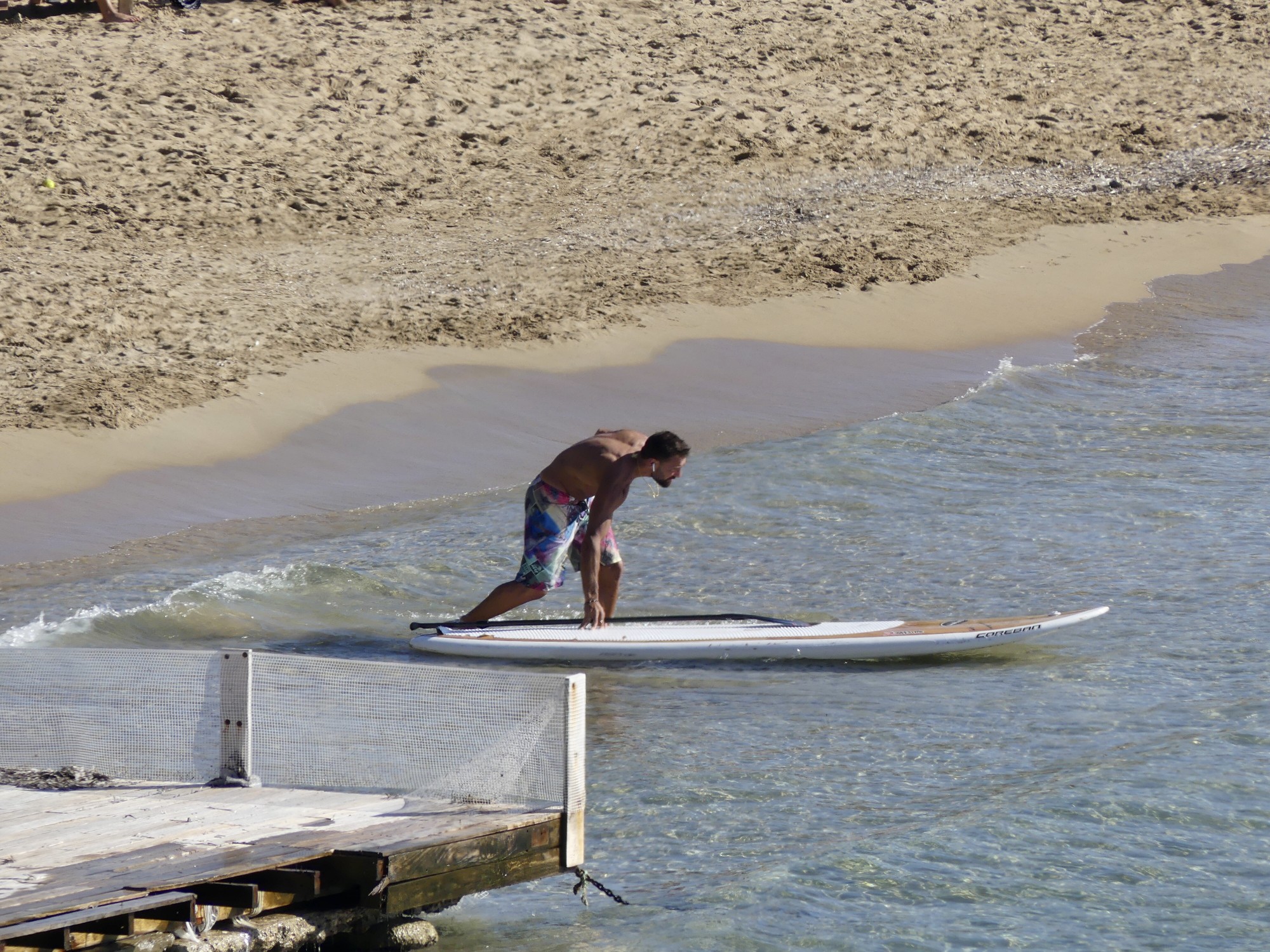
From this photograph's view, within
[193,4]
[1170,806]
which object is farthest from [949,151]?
[1170,806]

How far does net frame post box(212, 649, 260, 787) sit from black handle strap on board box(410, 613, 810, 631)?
3125 millimetres

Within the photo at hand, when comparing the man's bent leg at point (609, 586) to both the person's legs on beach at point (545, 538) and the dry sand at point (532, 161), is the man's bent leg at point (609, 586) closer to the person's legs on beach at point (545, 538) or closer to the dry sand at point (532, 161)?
the person's legs on beach at point (545, 538)

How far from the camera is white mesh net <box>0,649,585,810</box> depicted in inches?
197

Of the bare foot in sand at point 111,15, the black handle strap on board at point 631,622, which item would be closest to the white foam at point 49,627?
the black handle strap on board at point 631,622

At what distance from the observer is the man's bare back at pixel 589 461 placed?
7.99 m

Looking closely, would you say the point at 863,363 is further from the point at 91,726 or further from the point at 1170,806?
the point at 91,726

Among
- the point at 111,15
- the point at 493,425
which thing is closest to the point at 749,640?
the point at 493,425

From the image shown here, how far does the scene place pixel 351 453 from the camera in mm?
11625

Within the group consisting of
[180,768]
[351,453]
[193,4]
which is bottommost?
[180,768]

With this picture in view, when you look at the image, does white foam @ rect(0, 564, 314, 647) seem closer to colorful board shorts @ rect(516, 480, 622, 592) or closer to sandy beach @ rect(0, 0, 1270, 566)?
sandy beach @ rect(0, 0, 1270, 566)

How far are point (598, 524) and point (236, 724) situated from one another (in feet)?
9.27

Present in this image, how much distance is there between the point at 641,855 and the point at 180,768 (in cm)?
161

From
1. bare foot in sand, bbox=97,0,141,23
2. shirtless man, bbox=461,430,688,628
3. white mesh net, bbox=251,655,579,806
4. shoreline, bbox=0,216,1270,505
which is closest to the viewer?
white mesh net, bbox=251,655,579,806

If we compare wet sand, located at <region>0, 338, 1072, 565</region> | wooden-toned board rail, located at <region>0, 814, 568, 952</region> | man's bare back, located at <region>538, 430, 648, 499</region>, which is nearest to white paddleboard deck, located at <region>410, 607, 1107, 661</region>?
man's bare back, located at <region>538, 430, 648, 499</region>
